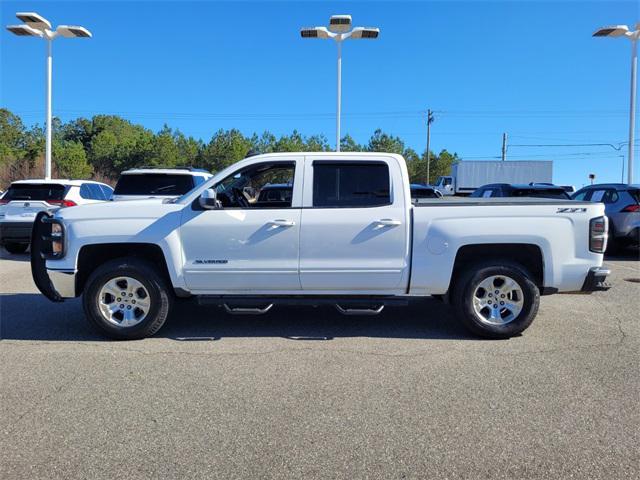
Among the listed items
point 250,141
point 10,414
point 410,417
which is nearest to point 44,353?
point 10,414

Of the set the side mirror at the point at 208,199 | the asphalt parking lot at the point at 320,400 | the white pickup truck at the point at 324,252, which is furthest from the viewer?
the white pickup truck at the point at 324,252

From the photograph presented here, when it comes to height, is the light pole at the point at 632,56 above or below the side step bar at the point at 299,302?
above

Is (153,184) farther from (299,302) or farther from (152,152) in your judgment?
(152,152)

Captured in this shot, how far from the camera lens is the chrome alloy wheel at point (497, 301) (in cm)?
539

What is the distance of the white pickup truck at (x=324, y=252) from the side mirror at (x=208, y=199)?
0.04 ft

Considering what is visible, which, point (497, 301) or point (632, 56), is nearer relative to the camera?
point (497, 301)

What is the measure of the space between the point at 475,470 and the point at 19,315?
5927 mm

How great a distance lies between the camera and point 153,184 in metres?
10.2

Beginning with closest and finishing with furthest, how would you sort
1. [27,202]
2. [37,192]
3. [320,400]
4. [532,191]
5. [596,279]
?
[320,400] < [596,279] < [27,202] < [37,192] < [532,191]

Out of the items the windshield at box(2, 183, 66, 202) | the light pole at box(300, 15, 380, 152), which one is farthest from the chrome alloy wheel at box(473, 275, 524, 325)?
the light pole at box(300, 15, 380, 152)

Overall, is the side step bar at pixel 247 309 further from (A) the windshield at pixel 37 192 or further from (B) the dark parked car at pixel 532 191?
(A) the windshield at pixel 37 192

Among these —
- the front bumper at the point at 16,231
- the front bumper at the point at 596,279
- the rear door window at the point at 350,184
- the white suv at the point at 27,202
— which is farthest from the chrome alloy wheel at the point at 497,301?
the front bumper at the point at 16,231

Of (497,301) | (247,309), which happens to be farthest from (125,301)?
(497,301)

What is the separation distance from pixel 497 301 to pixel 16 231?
35.4ft
